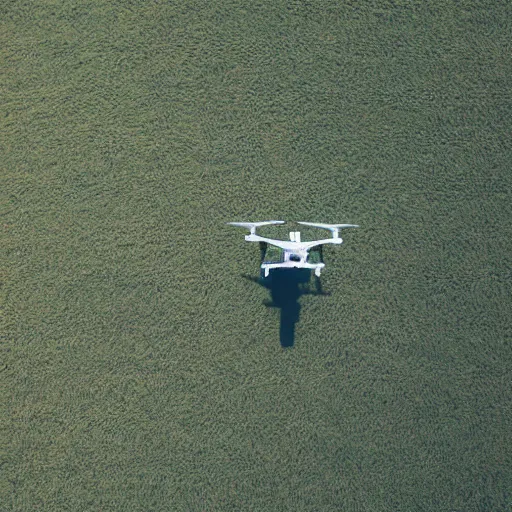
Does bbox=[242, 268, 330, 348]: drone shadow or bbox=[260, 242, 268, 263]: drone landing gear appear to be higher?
bbox=[260, 242, 268, 263]: drone landing gear

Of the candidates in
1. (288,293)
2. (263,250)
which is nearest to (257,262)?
(263,250)

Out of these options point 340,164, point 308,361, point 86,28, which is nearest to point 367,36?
point 340,164

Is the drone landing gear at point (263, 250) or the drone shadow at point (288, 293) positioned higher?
the drone landing gear at point (263, 250)

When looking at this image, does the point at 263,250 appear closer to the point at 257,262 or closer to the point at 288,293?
the point at 257,262
